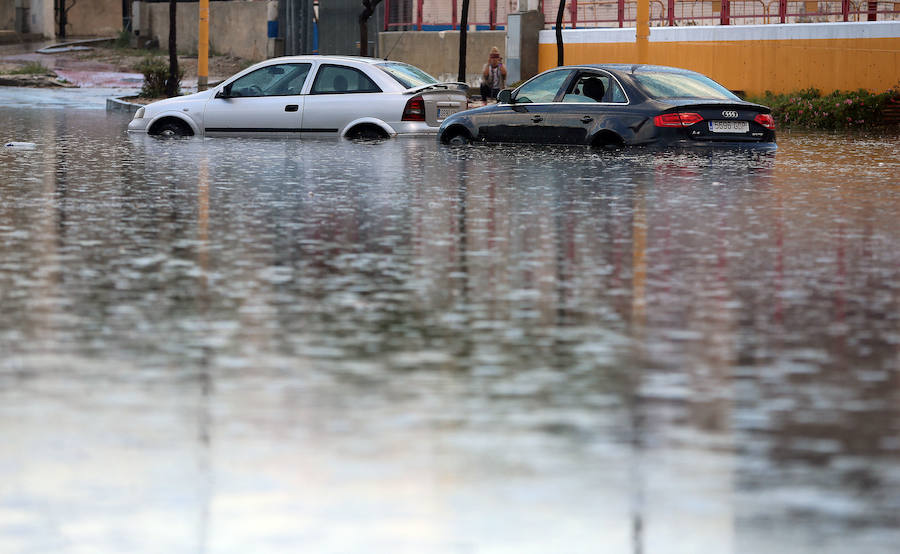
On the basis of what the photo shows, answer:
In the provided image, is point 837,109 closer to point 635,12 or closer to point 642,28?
point 642,28

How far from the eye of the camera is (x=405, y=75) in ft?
78.0

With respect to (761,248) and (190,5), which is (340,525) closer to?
(761,248)

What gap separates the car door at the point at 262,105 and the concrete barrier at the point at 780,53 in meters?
15.5

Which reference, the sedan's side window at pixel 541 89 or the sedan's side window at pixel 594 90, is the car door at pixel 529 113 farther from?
the sedan's side window at pixel 594 90

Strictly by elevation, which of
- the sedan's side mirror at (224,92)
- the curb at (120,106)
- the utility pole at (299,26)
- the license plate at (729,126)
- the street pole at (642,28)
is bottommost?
the license plate at (729,126)

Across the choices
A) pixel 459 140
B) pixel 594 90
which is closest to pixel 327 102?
pixel 459 140

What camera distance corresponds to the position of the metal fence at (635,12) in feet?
121

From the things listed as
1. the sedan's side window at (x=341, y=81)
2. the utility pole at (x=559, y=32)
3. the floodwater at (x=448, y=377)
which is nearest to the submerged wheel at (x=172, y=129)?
the sedan's side window at (x=341, y=81)

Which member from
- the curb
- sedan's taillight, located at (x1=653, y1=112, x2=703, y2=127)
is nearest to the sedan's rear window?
sedan's taillight, located at (x1=653, y1=112, x2=703, y2=127)

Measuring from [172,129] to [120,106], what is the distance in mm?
13937

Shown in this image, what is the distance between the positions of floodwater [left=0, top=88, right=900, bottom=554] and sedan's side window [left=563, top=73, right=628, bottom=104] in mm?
7276

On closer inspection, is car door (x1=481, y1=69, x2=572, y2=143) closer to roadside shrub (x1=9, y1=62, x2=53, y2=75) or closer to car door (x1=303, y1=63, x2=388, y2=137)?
Answer: car door (x1=303, y1=63, x2=388, y2=137)

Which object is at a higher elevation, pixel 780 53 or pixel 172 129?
pixel 780 53

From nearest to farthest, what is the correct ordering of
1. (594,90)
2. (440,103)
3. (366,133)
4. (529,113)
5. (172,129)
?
(594,90) < (529,113) < (366,133) < (440,103) < (172,129)
